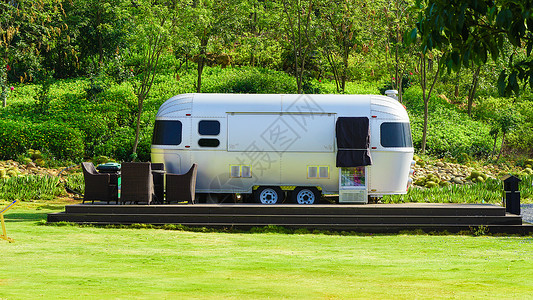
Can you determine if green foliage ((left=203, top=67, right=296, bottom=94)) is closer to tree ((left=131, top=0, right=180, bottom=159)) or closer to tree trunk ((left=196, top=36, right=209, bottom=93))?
tree trunk ((left=196, top=36, right=209, bottom=93))

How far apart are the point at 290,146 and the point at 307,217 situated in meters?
2.07

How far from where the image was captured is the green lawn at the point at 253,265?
6.58m

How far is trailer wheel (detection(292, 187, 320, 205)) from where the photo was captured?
13.7 meters

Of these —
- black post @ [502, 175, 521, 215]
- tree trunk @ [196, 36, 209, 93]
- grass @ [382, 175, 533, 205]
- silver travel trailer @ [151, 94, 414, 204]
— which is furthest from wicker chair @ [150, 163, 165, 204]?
tree trunk @ [196, 36, 209, 93]

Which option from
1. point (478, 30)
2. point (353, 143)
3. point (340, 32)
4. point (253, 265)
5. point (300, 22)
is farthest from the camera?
point (340, 32)

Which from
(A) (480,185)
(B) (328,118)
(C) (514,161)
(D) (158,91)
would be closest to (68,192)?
(B) (328,118)

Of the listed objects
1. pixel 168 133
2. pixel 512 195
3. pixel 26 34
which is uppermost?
pixel 26 34

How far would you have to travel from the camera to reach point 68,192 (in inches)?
673

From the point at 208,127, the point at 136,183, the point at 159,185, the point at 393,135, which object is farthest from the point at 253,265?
the point at 393,135

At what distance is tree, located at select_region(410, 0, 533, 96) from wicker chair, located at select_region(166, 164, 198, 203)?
8407 mm

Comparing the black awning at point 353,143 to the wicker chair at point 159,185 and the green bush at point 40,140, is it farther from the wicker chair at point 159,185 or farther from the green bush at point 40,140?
the green bush at point 40,140

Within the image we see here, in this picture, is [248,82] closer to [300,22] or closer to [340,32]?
[300,22]

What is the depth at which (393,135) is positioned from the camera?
13547 millimetres

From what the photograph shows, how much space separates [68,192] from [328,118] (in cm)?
792
